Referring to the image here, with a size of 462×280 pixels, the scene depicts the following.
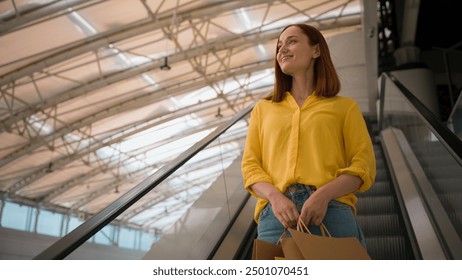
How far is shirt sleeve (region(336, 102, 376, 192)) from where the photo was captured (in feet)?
5.74

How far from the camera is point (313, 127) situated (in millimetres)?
1827

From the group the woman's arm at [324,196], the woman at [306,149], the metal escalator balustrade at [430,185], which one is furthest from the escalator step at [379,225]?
the woman's arm at [324,196]

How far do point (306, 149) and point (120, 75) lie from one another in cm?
1459

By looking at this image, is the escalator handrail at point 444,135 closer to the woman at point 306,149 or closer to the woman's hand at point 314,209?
the woman at point 306,149

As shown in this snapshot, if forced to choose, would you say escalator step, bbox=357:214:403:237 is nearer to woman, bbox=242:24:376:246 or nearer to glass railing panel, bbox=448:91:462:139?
woman, bbox=242:24:376:246

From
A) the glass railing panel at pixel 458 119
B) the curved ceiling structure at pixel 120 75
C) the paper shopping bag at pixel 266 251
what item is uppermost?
the curved ceiling structure at pixel 120 75

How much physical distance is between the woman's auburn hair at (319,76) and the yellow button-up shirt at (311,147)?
40 millimetres

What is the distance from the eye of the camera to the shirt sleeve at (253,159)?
6.03ft

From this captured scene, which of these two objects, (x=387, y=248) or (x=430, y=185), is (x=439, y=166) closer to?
(x=430, y=185)

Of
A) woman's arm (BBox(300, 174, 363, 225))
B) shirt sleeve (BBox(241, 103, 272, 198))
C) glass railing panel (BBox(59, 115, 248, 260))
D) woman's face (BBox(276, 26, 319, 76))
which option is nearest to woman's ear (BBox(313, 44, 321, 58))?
woman's face (BBox(276, 26, 319, 76))

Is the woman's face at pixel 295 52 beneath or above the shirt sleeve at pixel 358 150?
above

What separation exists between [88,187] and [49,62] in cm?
1369
